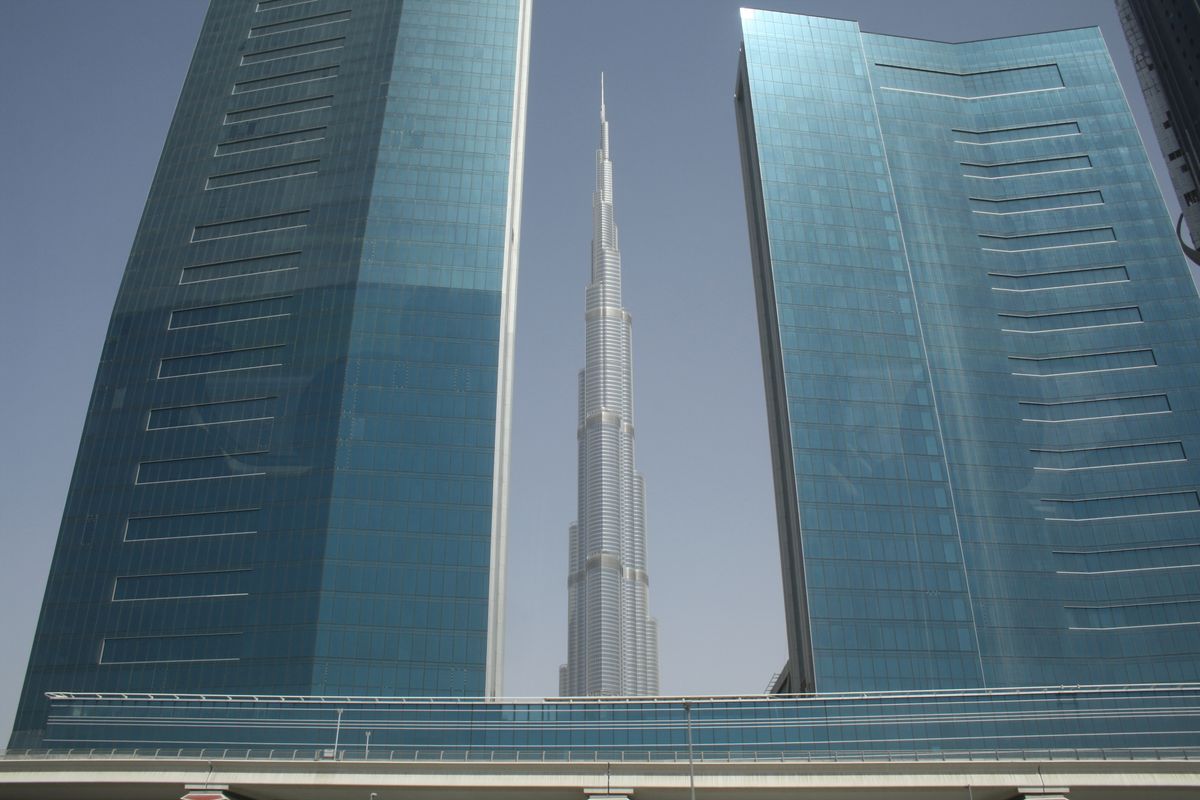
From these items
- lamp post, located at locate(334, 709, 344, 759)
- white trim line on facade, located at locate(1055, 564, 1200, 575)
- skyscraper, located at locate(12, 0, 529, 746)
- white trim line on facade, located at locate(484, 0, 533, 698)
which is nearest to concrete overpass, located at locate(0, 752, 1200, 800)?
lamp post, located at locate(334, 709, 344, 759)

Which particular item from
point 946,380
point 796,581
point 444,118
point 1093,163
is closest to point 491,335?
point 444,118

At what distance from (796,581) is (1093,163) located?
7394cm

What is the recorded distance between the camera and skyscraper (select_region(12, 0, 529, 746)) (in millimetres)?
106688

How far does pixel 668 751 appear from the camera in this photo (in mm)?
96000

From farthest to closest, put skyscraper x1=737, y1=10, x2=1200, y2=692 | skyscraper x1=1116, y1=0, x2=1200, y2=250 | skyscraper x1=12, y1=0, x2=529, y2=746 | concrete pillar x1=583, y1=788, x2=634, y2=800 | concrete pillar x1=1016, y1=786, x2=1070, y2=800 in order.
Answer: skyscraper x1=737, y1=10, x2=1200, y2=692 < skyscraper x1=12, y1=0, x2=529, y2=746 < concrete pillar x1=583, y1=788, x2=634, y2=800 < concrete pillar x1=1016, y1=786, x2=1070, y2=800 < skyscraper x1=1116, y1=0, x2=1200, y2=250

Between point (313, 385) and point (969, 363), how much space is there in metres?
79.4

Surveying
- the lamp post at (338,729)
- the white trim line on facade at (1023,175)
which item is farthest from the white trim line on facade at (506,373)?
the white trim line on facade at (1023,175)

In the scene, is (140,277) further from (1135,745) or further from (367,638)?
(1135,745)

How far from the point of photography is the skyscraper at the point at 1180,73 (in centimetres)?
6912

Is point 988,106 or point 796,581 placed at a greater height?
point 988,106

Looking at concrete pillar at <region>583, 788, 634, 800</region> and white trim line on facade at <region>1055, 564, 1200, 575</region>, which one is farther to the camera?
white trim line on facade at <region>1055, 564, 1200, 575</region>

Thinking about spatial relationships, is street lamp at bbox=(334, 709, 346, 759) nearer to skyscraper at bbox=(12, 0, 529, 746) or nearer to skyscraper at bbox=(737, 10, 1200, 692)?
skyscraper at bbox=(12, 0, 529, 746)

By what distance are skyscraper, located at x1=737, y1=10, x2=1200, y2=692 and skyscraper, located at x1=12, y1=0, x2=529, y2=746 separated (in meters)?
36.0

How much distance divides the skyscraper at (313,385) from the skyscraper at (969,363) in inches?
1418
